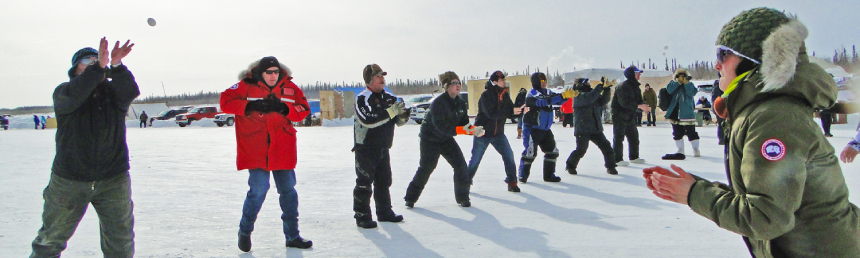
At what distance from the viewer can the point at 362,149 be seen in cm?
450

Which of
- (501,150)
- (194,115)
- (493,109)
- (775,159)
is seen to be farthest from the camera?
(194,115)

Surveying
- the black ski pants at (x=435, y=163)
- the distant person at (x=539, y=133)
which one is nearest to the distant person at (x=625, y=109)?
the distant person at (x=539, y=133)

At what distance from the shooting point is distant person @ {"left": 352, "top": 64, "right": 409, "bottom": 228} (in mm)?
4398

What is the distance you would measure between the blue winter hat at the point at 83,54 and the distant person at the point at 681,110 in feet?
25.6

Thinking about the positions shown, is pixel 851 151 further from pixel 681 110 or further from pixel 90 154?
pixel 681 110

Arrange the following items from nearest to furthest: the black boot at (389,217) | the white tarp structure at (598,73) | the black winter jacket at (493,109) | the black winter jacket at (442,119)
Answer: the black boot at (389,217)
the black winter jacket at (442,119)
the black winter jacket at (493,109)
the white tarp structure at (598,73)

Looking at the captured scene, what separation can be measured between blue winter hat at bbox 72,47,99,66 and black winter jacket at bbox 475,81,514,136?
3727mm

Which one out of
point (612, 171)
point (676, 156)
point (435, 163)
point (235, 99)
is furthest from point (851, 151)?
point (676, 156)

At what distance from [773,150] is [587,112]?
573 centimetres

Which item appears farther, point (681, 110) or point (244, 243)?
point (681, 110)

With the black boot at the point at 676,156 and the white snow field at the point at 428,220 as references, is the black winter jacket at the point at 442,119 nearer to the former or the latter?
the white snow field at the point at 428,220

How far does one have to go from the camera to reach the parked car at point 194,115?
32.5 metres

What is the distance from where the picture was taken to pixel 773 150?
1.33 meters

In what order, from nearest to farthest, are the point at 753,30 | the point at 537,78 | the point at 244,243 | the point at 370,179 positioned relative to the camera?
the point at 753,30 < the point at 244,243 < the point at 370,179 < the point at 537,78
